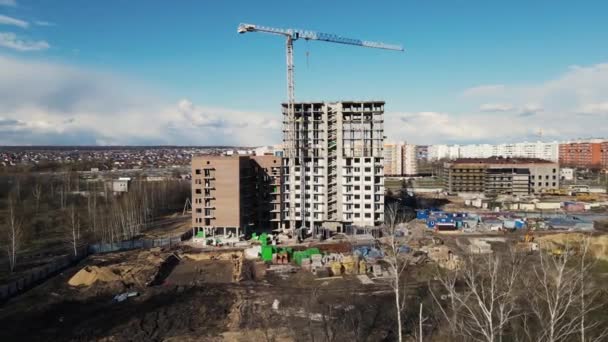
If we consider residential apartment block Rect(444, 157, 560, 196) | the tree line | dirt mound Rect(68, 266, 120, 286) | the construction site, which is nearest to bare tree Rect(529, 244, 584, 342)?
the construction site

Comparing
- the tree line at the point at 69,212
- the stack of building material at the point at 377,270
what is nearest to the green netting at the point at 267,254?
the stack of building material at the point at 377,270

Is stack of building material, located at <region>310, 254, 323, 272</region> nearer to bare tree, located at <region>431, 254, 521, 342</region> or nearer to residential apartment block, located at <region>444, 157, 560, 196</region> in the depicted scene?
bare tree, located at <region>431, 254, 521, 342</region>

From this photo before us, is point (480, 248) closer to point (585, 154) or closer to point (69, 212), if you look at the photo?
point (69, 212)

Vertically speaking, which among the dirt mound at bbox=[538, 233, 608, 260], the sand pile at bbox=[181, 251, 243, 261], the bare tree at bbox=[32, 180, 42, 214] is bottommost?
the sand pile at bbox=[181, 251, 243, 261]

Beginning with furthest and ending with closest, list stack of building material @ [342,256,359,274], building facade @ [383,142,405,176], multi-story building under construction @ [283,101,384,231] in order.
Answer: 1. building facade @ [383,142,405,176]
2. multi-story building under construction @ [283,101,384,231]
3. stack of building material @ [342,256,359,274]

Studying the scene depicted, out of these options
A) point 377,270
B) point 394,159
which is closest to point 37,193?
point 377,270

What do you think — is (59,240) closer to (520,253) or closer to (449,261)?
(449,261)

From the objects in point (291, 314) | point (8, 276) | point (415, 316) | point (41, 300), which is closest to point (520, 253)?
point (415, 316)
